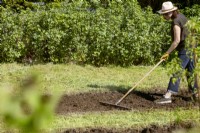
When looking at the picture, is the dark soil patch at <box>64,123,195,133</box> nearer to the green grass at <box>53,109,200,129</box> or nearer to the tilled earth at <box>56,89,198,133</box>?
the green grass at <box>53,109,200,129</box>

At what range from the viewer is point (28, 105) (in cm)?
65

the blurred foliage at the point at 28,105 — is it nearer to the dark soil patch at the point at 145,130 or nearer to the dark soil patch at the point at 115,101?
the dark soil patch at the point at 145,130

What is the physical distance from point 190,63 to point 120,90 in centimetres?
150

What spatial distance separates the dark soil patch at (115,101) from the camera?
25.3 feet

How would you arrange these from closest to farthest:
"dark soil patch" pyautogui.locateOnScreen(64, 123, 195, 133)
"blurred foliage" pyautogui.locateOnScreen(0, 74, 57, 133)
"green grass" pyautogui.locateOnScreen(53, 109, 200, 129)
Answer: "blurred foliage" pyautogui.locateOnScreen(0, 74, 57, 133) → "dark soil patch" pyautogui.locateOnScreen(64, 123, 195, 133) → "green grass" pyautogui.locateOnScreen(53, 109, 200, 129)

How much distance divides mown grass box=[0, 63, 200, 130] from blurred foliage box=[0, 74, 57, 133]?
5.39m

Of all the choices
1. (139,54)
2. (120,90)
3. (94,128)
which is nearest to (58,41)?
(139,54)

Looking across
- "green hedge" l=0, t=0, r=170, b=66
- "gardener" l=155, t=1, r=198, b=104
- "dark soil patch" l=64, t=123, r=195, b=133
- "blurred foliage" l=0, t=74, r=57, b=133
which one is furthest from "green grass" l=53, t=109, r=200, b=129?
"blurred foliage" l=0, t=74, r=57, b=133

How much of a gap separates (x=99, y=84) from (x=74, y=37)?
7.62 feet

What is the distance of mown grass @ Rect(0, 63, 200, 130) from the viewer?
6523 mm

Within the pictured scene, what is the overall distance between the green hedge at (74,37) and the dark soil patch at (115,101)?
9.25 ft

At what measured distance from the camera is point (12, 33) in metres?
11.5

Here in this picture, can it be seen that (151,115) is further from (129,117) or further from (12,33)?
(12,33)

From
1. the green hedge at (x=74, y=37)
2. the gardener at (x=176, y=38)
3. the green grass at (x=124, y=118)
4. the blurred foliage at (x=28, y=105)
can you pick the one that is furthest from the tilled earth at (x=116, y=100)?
the blurred foliage at (x=28, y=105)
